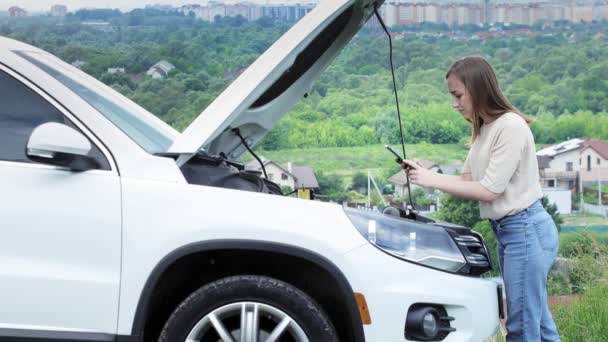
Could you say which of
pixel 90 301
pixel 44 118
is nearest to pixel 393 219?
pixel 90 301

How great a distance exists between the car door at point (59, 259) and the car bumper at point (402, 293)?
2.82 ft

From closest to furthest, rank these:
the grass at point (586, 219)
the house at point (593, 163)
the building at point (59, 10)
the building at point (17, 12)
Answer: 1. the building at point (17, 12)
2. the building at point (59, 10)
3. the grass at point (586, 219)
4. the house at point (593, 163)

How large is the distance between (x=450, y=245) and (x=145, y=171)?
3.91 ft

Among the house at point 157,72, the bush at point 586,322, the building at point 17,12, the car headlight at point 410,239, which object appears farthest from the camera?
the building at point 17,12

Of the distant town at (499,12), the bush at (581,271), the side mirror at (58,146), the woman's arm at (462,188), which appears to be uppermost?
the distant town at (499,12)

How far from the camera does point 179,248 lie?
122 inches

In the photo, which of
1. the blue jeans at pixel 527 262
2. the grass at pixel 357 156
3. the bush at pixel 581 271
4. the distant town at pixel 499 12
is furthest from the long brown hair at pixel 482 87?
the distant town at pixel 499 12

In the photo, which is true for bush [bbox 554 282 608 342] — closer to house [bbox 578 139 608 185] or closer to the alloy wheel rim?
the alloy wheel rim

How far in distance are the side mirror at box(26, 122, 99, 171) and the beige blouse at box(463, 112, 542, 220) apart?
161 centimetres

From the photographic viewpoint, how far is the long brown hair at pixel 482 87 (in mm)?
3650

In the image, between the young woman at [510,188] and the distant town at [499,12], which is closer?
the young woman at [510,188]

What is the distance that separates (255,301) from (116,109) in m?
1.13

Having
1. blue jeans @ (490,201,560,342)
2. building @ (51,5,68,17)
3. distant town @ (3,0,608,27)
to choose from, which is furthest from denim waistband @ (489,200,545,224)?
distant town @ (3,0,608,27)

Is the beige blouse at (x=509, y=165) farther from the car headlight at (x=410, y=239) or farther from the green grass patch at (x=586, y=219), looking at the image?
the green grass patch at (x=586, y=219)
